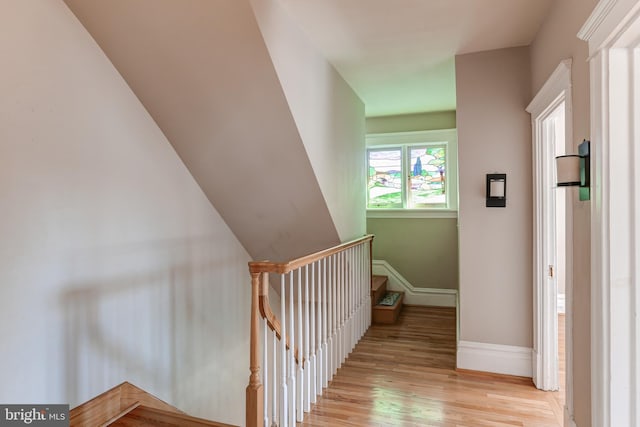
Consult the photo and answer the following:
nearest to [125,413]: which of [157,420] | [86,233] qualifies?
[157,420]

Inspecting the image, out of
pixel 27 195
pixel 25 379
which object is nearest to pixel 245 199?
pixel 27 195

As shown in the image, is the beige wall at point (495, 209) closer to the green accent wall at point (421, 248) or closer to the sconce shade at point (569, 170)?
the sconce shade at point (569, 170)

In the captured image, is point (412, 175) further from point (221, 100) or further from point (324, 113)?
point (221, 100)

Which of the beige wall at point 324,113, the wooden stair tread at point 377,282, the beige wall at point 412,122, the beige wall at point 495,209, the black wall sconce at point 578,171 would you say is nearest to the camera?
the black wall sconce at point 578,171

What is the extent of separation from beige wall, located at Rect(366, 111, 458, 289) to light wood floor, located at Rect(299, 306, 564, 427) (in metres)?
1.59

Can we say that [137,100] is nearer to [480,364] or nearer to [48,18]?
[48,18]

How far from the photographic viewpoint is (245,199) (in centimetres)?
317

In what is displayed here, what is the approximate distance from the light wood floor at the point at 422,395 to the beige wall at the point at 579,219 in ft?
2.09

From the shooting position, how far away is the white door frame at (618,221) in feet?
4.75

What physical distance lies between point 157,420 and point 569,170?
8.92 ft

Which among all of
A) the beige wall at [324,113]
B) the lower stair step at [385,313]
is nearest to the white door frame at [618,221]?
the beige wall at [324,113]

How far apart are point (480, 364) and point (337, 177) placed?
201 cm

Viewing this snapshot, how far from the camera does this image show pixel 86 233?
2164 millimetres

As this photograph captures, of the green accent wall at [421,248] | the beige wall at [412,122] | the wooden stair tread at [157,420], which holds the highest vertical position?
the beige wall at [412,122]
